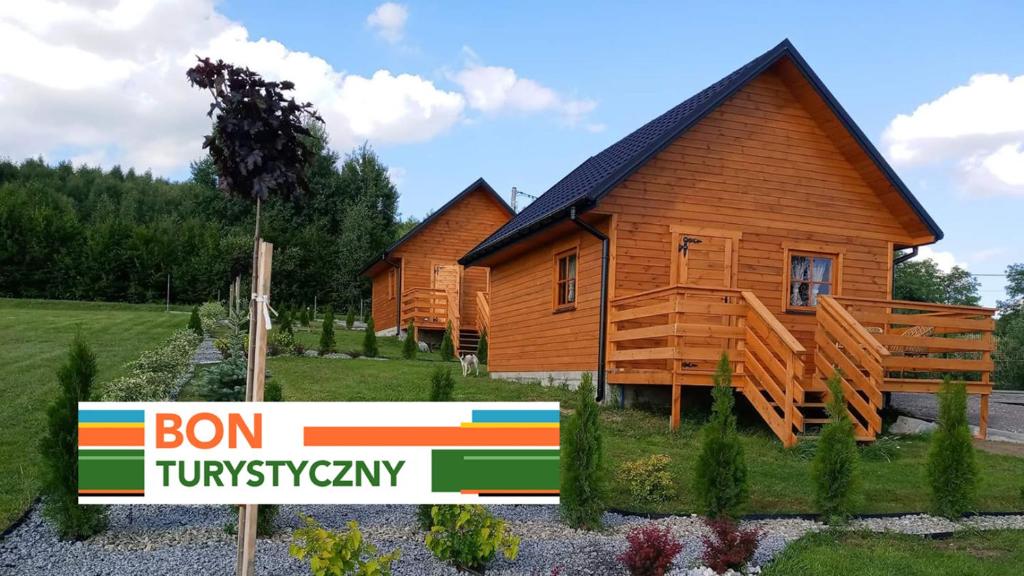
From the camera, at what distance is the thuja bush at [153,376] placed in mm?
8679

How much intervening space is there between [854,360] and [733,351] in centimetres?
235

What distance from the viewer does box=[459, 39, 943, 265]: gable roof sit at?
10992 mm

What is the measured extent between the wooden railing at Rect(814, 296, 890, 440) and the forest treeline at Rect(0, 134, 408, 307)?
716 inches

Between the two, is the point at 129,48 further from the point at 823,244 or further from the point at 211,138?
the point at 823,244

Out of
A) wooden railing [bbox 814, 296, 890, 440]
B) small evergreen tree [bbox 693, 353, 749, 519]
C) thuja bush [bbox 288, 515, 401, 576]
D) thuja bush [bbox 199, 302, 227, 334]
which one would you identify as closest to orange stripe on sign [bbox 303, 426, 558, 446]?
thuja bush [bbox 288, 515, 401, 576]

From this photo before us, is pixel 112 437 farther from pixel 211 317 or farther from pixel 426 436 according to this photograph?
pixel 211 317

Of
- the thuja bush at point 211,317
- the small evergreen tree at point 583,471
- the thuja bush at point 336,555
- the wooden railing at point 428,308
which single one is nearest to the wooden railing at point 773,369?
the small evergreen tree at point 583,471

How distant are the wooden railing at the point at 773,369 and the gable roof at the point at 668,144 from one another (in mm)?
2483

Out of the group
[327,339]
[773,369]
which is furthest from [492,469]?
[327,339]

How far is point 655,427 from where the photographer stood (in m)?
9.59

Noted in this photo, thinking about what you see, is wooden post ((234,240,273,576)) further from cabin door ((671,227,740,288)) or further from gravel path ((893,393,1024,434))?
gravel path ((893,393,1024,434))

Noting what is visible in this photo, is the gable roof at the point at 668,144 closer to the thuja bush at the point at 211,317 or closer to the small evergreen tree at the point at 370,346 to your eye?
the small evergreen tree at the point at 370,346

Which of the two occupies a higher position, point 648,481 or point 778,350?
point 778,350

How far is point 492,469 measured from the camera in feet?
12.9
